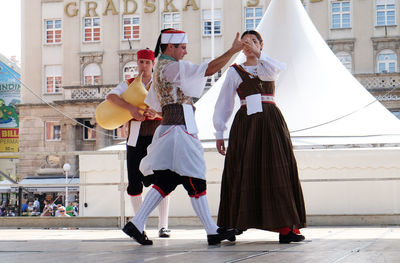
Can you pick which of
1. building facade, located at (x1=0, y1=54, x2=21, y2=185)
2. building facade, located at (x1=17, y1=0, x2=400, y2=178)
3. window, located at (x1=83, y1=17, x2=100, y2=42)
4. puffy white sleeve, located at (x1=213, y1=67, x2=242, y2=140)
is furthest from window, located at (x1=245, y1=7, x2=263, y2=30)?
puffy white sleeve, located at (x1=213, y1=67, x2=242, y2=140)

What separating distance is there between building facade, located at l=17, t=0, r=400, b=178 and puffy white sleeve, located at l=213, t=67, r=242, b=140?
108ft

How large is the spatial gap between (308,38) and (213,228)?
624cm

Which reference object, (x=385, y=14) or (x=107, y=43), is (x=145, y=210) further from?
(x=107, y=43)

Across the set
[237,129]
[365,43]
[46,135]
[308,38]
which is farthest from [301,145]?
[46,135]

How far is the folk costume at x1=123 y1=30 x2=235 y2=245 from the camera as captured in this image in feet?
17.2

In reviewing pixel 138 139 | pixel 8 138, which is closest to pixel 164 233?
pixel 138 139

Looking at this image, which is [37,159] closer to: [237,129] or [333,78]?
[333,78]

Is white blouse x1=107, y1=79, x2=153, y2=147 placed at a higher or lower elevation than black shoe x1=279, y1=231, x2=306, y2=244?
higher

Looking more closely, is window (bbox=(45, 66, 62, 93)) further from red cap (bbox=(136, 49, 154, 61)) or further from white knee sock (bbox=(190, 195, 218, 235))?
white knee sock (bbox=(190, 195, 218, 235))

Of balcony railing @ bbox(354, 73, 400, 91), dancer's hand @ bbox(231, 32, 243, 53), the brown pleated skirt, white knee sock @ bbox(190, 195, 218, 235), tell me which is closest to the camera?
dancer's hand @ bbox(231, 32, 243, 53)

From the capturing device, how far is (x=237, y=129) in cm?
575

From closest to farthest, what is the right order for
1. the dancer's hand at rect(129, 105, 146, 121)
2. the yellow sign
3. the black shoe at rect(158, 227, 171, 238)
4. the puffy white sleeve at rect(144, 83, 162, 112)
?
the puffy white sleeve at rect(144, 83, 162, 112)
the dancer's hand at rect(129, 105, 146, 121)
the black shoe at rect(158, 227, 171, 238)
the yellow sign

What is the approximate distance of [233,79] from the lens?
579 centimetres

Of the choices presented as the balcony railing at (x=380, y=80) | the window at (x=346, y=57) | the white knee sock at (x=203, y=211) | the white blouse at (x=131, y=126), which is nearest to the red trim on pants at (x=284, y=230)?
the white knee sock at (x=203, y=211)
